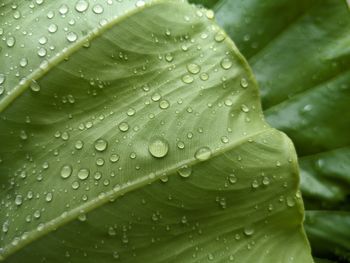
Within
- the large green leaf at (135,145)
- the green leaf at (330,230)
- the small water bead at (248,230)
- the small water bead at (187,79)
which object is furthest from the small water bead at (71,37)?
the green leaf at (330,230)

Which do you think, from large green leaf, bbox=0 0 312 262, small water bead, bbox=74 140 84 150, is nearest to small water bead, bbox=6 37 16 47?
large green leaf, bbox=0 0 312 262

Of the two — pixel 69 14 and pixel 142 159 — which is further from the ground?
pixel 69 14

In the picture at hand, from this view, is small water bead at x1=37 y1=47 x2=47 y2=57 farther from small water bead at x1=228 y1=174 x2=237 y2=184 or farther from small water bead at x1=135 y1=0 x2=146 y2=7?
small water bead at x1=228 y1=174 x2=237 y2=184

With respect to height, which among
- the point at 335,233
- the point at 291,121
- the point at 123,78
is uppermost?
the point at 123,78

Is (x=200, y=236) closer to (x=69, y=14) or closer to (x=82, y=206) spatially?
(x=82, y=206)

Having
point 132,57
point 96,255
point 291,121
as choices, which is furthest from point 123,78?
point 291,121

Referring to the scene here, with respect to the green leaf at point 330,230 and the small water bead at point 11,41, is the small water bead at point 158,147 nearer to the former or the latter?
the small water bead at point 11,41

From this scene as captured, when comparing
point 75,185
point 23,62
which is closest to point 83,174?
point 75,185

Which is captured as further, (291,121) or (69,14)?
(291,121)
